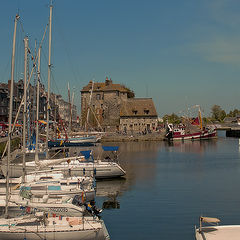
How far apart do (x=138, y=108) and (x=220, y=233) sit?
102 metres

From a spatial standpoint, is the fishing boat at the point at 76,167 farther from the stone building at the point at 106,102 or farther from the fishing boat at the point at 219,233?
the stone building at the point at 106,102

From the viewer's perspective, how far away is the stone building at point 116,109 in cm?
11862

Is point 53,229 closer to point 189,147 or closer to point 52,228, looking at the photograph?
point 52,228

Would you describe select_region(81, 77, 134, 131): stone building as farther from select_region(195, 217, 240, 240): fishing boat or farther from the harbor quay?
select_region(195, 217, 240, 240): fishing boat

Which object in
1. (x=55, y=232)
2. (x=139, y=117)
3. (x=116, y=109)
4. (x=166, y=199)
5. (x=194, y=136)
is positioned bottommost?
(x=166, y=199)

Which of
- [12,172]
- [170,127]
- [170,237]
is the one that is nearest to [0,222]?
[170,237]

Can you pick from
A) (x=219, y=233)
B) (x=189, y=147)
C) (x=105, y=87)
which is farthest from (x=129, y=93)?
(x=219, y=233)

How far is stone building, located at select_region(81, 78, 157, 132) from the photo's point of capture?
118625 millimetres

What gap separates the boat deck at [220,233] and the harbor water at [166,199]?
11.8 feet

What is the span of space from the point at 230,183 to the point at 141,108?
268 feet

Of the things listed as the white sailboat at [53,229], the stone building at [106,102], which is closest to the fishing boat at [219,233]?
the white sailboat at [53,229]

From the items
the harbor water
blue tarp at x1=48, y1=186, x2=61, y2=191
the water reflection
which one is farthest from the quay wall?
blue tarp at x1=48, y1=186, x2=61, y2=191

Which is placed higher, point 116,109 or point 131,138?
point 116,109

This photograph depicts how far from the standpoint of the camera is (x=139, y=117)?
11825 cm
